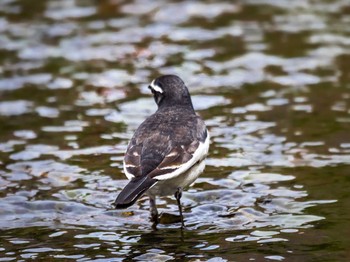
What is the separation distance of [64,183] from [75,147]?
140cm

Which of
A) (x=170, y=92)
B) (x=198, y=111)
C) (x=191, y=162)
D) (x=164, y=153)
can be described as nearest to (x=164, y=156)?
(x=164, y=153)

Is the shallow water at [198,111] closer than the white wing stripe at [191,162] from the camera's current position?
No

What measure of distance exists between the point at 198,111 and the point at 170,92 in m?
3.40

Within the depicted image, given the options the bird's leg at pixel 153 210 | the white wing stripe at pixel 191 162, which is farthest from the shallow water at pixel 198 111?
the white wing stripe at pixel 191 162

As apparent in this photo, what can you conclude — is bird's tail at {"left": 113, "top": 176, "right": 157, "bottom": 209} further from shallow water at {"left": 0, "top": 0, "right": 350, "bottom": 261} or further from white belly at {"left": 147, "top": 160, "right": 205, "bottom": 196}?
shallow water at {"left": 0, "top": 0, "right": 350, "bottom": 261}

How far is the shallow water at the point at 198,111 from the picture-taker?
340 inches

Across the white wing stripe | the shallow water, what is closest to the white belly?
the white wing stripe

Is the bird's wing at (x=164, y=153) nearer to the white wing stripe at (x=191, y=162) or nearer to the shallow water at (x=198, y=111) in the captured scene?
the white wing stripe at (x=191, y=162)

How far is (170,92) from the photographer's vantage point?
9867mm

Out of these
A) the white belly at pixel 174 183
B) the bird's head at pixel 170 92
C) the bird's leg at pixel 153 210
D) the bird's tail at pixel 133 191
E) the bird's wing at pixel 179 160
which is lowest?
the bird's leg at pixel 153 210

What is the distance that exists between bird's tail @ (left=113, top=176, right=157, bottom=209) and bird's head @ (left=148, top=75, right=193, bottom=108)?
190 centimetres

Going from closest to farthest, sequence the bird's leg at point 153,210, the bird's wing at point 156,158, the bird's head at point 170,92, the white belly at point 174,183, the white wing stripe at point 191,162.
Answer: the bird's wing at point 156,158, the white wing stripe at point 191,162, the white belly at point 174,183, the bird's leg at point 153,210, the bird's head at point 170,92

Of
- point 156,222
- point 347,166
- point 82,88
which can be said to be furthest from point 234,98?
point 156,222

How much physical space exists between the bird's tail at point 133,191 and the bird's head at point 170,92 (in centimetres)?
190
